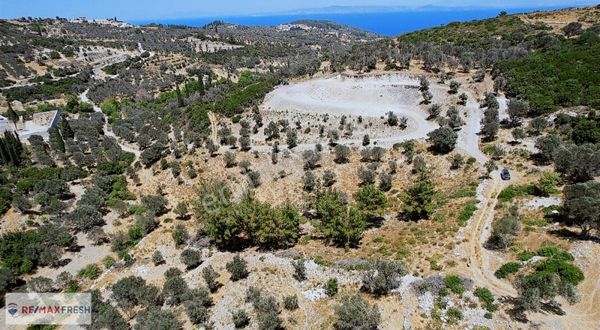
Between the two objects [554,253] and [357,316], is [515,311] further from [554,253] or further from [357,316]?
[357,316]

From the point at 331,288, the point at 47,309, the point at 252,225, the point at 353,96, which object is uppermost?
the point at 353,96

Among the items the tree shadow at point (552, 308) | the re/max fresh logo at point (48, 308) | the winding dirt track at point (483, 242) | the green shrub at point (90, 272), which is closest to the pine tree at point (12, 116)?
the green shrub at point (90, 272)

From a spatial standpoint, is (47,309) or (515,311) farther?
(47,309)

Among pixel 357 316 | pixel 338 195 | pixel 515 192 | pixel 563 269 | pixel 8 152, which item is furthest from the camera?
pixel 8 152

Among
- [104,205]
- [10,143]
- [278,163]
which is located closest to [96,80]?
[10,143]

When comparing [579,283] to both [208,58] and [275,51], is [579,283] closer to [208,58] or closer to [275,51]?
[208,58]

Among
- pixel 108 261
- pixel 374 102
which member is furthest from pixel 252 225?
pixel 374 102

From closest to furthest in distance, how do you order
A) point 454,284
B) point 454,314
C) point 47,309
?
1. point 454,314
2. point 454,284
3. point 47,309

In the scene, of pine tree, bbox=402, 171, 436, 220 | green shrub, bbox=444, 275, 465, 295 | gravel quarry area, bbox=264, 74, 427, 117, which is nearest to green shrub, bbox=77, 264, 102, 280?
pine tree, bbox=402, 171, 436, 220
